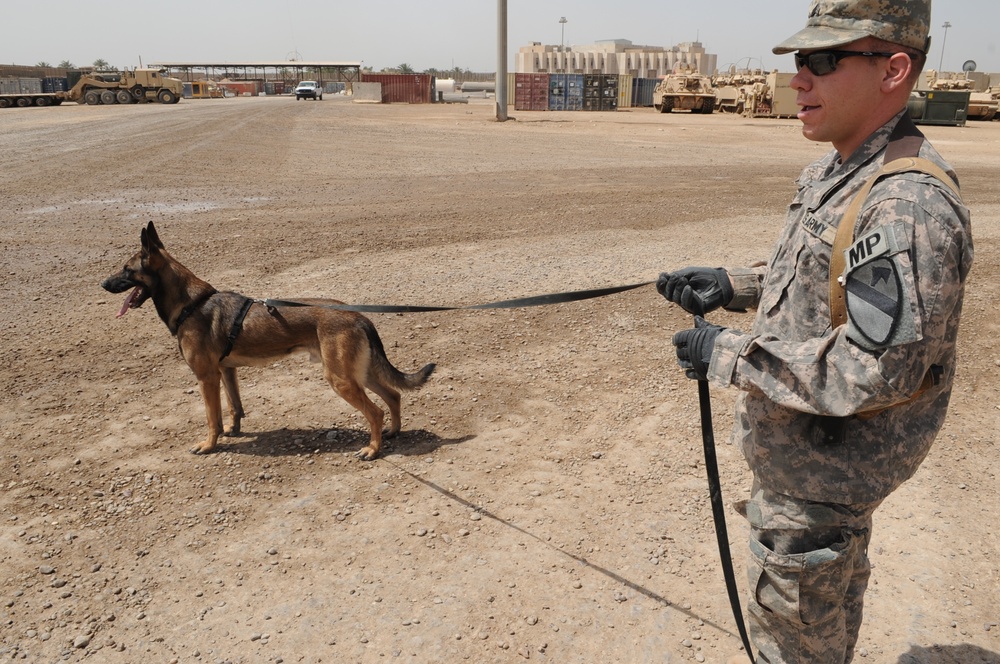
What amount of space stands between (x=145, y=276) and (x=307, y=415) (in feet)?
4.51

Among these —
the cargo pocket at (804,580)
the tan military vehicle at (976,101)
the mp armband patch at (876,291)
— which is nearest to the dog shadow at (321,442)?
the cargo pocket at (804,580)

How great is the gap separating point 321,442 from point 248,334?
84 centimetres

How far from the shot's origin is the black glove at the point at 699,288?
7.91ft

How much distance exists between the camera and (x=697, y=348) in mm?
1955

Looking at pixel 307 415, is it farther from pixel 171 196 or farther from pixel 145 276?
pixel 171 196

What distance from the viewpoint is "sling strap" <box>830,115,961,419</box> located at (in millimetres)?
1748

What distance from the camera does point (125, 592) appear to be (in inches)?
130

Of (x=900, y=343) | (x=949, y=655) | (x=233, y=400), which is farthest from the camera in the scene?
(x=233, y=400)

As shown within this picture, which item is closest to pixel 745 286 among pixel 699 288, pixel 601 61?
pixel 699 288

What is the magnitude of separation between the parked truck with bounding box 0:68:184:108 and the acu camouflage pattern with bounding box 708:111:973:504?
55974 mm

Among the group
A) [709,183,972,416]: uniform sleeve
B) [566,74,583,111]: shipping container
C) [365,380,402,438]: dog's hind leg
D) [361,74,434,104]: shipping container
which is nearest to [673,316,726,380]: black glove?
[709,183,972,416]: uniform sleeve

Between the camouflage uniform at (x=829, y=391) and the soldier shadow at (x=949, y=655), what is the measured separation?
715 millimetres

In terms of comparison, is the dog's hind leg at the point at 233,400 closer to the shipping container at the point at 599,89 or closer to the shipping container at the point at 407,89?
the shipping container at the point at 599,89

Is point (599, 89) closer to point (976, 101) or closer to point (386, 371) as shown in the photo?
point (976, 101)
